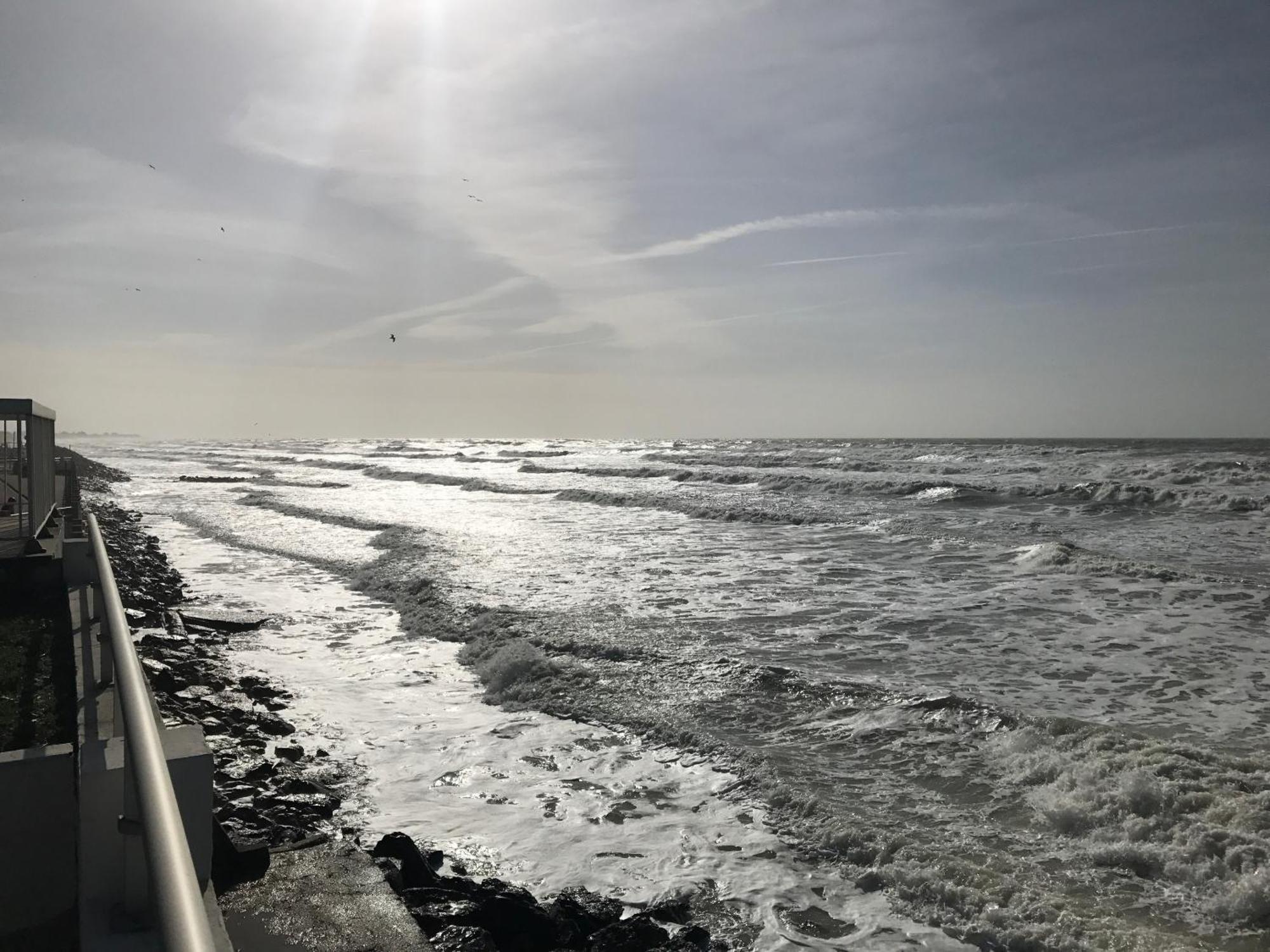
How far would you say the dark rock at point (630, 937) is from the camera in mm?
4113

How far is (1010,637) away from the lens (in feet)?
33.9

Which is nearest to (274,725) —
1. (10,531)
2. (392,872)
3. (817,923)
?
(392,872)

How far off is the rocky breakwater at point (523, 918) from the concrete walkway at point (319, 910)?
9.2 inches

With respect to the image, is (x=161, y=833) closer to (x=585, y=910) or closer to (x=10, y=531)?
(x=585, y=910)

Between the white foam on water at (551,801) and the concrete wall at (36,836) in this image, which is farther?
the white foam on water at (551,801)

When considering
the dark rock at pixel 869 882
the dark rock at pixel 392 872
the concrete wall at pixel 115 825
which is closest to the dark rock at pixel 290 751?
the dark rock at pixel 392 872

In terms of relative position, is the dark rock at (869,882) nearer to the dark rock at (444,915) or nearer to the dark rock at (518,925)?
the dark rock at (518,925)

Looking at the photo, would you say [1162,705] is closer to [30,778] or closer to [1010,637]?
A: [1010,637]

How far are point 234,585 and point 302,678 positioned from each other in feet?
22.8

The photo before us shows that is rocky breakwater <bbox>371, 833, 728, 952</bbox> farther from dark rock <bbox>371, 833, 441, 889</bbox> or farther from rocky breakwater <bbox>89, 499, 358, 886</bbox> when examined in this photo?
rocky breakwater <bbox>89, 499, 358, 886</bbox>

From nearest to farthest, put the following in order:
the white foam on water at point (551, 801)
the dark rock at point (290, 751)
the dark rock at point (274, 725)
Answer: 1. the white foam on water at point (551, 801)
2. the dark rock at point (290, 751)
3. the dark rock at point (274, 725)

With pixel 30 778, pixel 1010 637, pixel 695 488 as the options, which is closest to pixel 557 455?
pixel 695 488

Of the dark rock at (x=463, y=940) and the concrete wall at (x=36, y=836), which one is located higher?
the concrete wall at (x=36, y=836)

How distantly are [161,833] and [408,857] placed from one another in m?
3.60
